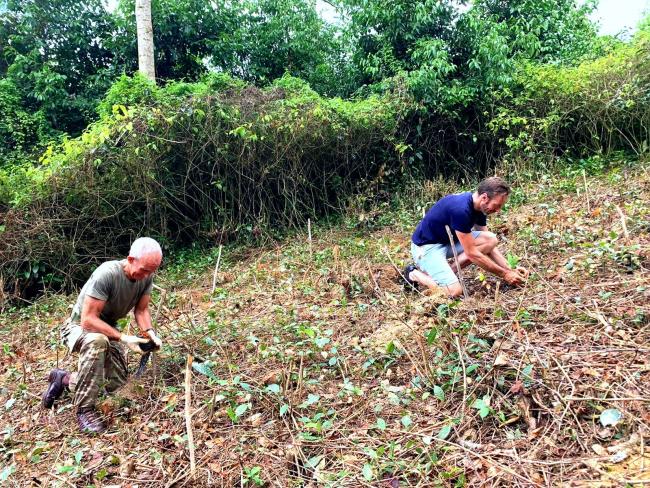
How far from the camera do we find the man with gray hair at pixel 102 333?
2.95 metres

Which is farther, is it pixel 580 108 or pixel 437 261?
pixel 580 108

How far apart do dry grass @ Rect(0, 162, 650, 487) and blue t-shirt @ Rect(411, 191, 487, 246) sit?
1.82 feet

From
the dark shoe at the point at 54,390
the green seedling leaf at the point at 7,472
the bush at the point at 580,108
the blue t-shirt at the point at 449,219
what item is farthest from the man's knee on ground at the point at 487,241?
the bush at the point at 580,108

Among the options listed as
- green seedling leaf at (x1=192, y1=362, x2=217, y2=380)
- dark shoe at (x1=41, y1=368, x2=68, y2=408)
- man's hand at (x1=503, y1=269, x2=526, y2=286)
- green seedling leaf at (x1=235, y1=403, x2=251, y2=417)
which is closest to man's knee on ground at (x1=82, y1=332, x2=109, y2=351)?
dark shoe at (x1=41, y1=368, x2=68, y2=408)

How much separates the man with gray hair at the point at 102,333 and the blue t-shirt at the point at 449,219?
2274 millimetres

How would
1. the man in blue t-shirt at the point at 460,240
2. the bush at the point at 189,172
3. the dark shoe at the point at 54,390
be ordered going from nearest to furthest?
the dark shoe at the point at 54,390
the man in blue t-shirt at the point at 460,240
the bush at the point at 189,172

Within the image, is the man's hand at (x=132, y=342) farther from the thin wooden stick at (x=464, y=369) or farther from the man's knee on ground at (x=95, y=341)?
the thin wooden stick at (x=464, y=369)

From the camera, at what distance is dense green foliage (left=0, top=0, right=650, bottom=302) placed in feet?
20.7

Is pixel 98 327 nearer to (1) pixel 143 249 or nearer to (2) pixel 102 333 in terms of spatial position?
(2) pixel 102 333

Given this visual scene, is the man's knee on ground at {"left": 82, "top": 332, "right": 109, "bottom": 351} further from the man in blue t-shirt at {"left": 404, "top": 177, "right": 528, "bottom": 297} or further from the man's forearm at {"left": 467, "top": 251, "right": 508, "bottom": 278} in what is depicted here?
the man's forearm at {"left": 467, "top": 251, "right": 508, "bottom": 278}

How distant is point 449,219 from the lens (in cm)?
390

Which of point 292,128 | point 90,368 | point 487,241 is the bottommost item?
point 90,368

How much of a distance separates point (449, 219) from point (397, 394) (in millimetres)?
1759

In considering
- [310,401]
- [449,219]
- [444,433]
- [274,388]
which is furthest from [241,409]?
[449,219]
